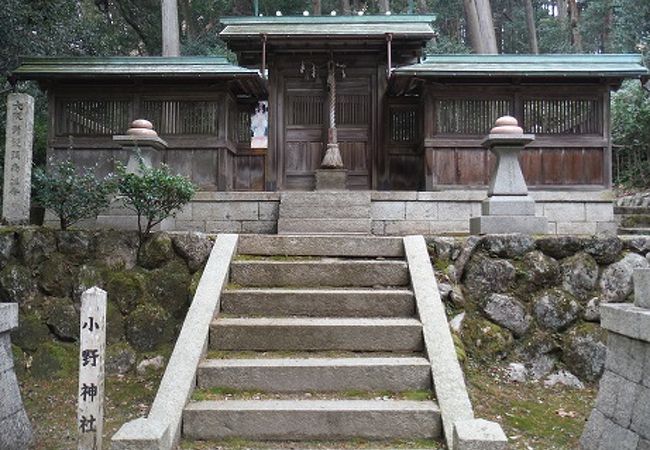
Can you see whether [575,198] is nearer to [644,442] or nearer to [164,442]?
[644,442]

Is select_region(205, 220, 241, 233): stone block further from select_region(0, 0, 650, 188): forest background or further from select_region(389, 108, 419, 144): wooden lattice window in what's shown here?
select_region(0, 0, 650, 188): forest background

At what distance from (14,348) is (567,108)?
10390 millimetres

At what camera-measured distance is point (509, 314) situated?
6.06m

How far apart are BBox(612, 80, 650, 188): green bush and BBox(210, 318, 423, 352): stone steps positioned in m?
12.7

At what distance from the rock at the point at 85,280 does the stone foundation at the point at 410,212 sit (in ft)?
9.26

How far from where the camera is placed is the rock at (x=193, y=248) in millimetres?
6383

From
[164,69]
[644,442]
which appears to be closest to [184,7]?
[164,69]

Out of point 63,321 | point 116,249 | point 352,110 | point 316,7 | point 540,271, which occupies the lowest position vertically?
point 63,321

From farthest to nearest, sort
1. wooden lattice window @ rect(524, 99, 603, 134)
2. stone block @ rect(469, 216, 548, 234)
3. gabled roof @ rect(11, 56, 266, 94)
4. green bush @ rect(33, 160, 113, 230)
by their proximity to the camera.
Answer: wooden lattice window @ rect(524, 99, 603, 134) → gabled roof @ rect(11, 56, 266, 94) → stone block @ rect(469, 216, 548, 234) → green bush @ rect(33, 160, 113, 230)

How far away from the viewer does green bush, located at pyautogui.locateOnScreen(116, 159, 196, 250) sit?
6348 mm

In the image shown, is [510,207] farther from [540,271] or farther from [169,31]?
[169,31]

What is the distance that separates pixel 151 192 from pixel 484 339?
4.36m

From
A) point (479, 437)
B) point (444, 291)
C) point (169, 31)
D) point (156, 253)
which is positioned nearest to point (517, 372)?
point (444, 291)

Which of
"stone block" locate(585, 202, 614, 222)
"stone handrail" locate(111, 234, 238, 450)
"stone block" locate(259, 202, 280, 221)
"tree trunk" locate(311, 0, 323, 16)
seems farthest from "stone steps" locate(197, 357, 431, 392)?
"tree trunk" locate(311, 0, 323, 16)
